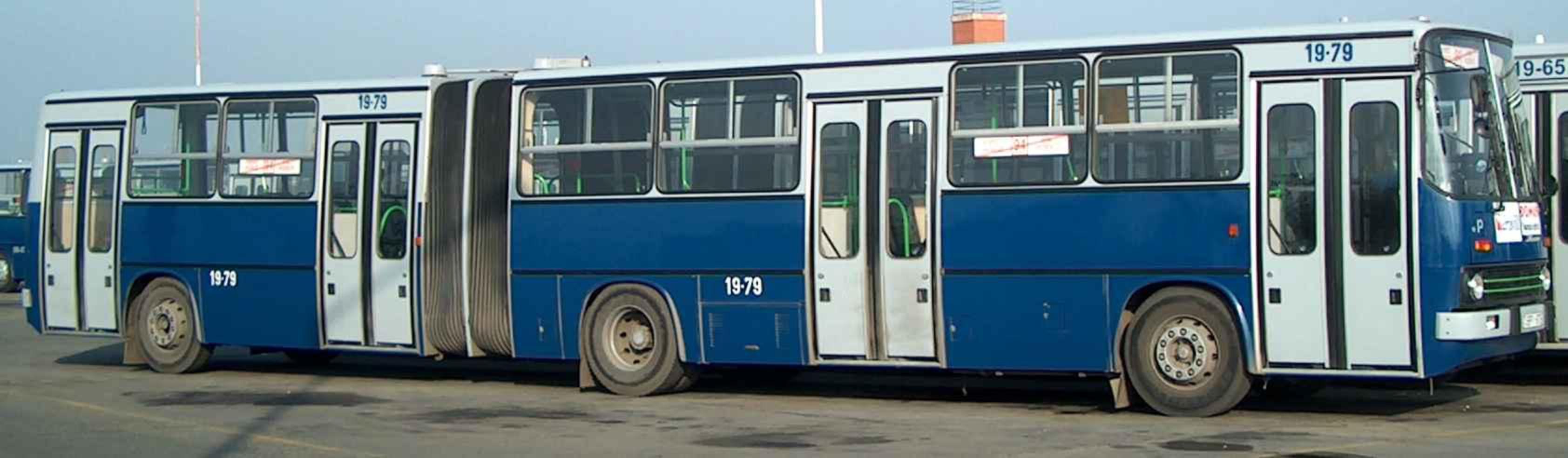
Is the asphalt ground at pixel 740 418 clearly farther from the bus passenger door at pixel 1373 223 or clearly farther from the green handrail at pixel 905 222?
the green handrail at pixel 905 222

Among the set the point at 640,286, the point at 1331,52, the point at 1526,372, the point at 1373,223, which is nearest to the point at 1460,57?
the point at 1331,52

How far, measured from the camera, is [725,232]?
1639 cm

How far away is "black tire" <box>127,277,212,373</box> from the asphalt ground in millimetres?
220

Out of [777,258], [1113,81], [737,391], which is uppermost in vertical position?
[1113,81]

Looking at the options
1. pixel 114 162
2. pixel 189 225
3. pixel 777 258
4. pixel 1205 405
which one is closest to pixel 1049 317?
pixel 1205 405

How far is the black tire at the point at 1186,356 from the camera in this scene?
46.3 feet

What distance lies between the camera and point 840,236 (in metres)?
15.9

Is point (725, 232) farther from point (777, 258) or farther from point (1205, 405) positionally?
point (1205, 405)

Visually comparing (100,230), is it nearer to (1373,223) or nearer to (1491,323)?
(1373,223)

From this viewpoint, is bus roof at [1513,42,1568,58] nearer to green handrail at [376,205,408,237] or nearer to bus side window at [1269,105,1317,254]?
bus side window at [1269,105,1317,254]

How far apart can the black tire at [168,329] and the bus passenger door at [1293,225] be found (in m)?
11.3

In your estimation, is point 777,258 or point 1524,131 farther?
point 777,258

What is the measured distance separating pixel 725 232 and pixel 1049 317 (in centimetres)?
307

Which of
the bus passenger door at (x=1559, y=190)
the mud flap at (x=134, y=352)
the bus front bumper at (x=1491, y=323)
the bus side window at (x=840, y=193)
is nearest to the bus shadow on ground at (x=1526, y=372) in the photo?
the bus passenger door at (x=1559, y=190)
